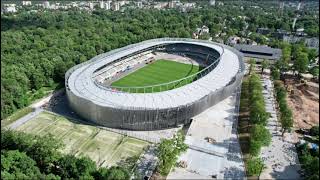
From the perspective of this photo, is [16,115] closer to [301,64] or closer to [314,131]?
[314,131]

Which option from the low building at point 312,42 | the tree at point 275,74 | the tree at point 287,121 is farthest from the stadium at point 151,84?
the low building at point 312,42

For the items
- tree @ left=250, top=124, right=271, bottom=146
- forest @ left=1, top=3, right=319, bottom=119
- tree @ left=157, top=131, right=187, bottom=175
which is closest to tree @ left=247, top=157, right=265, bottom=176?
tree @ left=250, top=124, right=271, bottom=146

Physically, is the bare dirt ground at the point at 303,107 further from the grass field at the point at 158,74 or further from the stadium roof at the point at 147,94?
the grass field at the point at 158,74

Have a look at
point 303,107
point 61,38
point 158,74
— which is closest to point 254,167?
point 303,107

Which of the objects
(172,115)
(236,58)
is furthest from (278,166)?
(236,58)

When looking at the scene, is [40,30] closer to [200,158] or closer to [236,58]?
[236,58]
